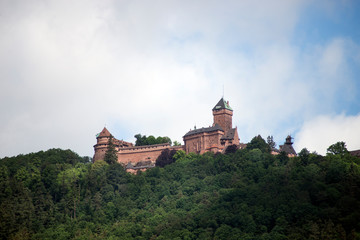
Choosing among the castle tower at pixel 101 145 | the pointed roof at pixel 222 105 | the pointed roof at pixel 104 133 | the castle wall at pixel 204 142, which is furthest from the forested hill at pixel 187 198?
the pointed roof at pixel 222 105

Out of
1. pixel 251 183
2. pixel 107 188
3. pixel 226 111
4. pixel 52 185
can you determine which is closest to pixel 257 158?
pixel 251 183

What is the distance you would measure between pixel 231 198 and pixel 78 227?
794 inches

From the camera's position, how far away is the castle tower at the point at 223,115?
104 meters

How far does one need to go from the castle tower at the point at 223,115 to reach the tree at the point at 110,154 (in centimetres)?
1687

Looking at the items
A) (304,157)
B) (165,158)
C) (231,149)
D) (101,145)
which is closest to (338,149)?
(304,157)

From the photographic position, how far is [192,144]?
103875mm

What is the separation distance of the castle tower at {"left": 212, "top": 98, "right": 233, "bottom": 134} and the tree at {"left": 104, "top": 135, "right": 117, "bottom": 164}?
16.9m

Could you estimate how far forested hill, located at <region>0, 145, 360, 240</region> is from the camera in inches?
2867

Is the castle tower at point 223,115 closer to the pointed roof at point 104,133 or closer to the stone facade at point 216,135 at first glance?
the stone facade at point 216,135

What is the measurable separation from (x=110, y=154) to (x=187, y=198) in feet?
64.2

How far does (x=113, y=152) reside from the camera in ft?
342

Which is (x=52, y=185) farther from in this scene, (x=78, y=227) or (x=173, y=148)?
(x=173, y=148)

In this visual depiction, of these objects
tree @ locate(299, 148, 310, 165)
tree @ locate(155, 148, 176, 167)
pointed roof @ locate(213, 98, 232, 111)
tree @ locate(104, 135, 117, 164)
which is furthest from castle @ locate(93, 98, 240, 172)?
tree @ locate(299, 148, 310, 165)

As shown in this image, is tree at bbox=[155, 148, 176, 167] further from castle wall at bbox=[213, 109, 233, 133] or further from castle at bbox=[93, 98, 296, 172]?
castle wall at bbox=[213, 109, 233, 133]
